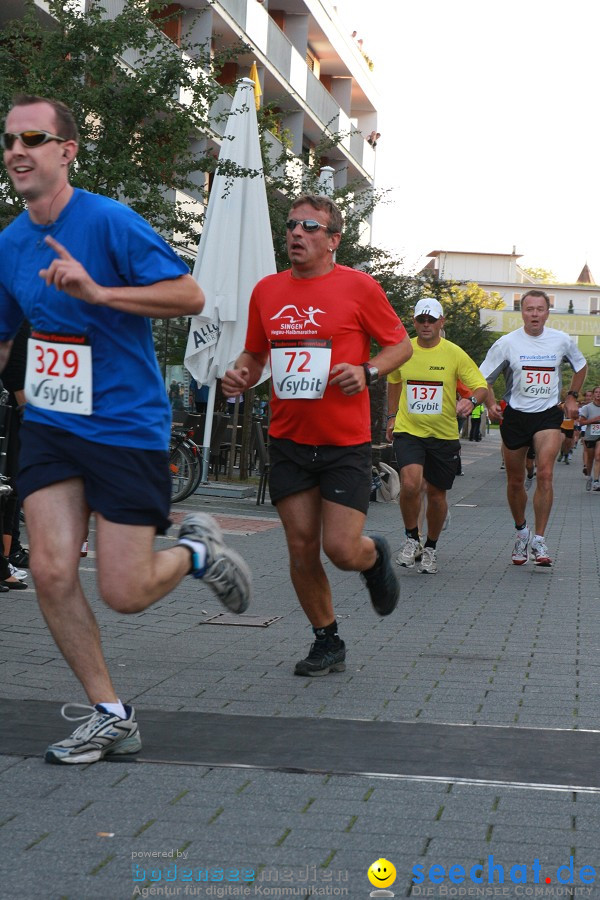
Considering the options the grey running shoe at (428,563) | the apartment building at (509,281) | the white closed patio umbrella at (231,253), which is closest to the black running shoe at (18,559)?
the grey running shoe at (428,563)

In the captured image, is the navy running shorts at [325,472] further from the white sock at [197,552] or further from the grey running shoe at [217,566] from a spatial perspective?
the white sock at [197,552]

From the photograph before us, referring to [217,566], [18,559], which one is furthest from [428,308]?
[217,566]

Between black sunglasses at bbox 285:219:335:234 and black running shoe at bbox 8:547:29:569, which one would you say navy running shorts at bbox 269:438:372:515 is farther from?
black running shoe at bbox 8:547:29:569

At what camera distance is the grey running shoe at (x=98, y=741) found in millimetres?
4254

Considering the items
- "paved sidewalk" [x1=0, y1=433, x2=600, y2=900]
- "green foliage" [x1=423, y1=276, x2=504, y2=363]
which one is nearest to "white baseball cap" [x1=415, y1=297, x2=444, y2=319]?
"paved sidewalk" [x1=0, y1=433, x2=600, y2=900]

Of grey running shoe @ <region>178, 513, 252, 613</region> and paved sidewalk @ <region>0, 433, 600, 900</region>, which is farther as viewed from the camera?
grey running shoe @ <region>178, 513, 252, 613</region>

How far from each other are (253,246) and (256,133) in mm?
1432

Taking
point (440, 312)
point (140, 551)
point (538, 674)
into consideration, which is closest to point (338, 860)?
point (140, 551)

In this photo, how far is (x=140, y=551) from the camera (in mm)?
4262

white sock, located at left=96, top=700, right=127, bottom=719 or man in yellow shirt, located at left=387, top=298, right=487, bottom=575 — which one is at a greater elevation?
man in yellow shirt, located at left=387, top=298, right=487, bottom=575

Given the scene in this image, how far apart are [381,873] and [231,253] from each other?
1323 centimetres

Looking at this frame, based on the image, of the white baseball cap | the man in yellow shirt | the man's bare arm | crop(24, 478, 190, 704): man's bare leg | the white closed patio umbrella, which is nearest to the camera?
crop(24, 478, 190, 704): man's bare leg

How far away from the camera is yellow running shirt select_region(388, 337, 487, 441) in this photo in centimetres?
1025

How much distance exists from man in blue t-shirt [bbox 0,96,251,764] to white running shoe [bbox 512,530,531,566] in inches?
273
